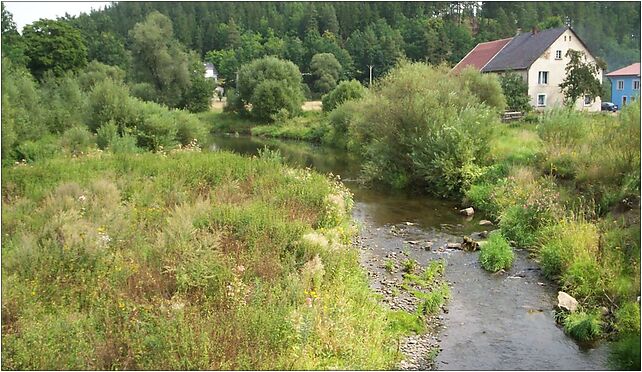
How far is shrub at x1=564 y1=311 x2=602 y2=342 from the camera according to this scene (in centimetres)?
1009

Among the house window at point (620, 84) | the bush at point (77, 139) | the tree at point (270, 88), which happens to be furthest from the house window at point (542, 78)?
the bush at point (77, 139)

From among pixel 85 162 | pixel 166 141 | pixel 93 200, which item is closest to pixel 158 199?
pixel 93 200

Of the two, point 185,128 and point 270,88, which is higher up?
point 270,88

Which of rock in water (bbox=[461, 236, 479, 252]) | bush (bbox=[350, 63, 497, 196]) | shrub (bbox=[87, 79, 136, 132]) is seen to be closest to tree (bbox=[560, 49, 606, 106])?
bush (bbox=[350, 63, 497, 196])

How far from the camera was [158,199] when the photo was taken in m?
14.9

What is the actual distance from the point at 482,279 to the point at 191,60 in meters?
62.4

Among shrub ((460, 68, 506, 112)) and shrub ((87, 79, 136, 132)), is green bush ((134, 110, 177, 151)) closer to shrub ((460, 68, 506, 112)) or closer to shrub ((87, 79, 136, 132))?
shrub ((87, 79, 136, 132))

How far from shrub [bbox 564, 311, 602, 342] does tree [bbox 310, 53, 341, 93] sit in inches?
2732

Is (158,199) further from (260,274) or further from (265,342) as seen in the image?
(265,342)

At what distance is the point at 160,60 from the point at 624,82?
4971cm

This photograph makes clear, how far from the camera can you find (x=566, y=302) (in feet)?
37.5

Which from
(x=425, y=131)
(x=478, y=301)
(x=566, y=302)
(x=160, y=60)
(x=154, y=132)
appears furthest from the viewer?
(x=160, y=60)

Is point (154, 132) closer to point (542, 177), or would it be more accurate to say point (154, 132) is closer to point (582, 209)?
point (542, 177)

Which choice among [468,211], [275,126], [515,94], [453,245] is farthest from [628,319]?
[275,126]
